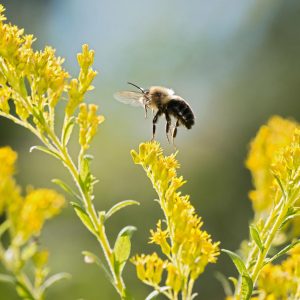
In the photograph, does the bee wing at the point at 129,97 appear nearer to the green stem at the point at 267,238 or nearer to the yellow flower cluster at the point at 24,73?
the yellow flower cluster at the point at 24,73

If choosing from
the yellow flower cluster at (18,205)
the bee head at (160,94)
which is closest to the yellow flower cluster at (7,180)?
the yellow flower cluster at (18,205)

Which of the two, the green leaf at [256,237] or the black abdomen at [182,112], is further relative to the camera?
the black abdomen at [182,112]

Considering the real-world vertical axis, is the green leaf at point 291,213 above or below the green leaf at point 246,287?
above

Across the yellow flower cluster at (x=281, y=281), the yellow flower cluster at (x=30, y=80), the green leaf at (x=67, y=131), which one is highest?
the yellow flower cluster at (x=30, y=80)

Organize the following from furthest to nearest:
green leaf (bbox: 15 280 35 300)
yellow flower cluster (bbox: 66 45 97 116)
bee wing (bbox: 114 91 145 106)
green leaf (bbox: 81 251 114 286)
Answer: bee wing (bbox: 114 91 145 106)
yellow flower cluster (bbox: 66 45 97 116)
green leaf (bbox: 81 251 114 286)
green leaf (bbox: 15 280 35 300)

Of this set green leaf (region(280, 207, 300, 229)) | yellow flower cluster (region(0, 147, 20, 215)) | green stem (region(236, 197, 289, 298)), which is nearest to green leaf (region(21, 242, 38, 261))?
yellow flower cluster (region(0, 147, 20, 215))

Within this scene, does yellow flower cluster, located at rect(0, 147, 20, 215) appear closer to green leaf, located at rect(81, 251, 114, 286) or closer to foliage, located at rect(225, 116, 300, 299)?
green leaf, located at rect(81, 251, 114, 286)

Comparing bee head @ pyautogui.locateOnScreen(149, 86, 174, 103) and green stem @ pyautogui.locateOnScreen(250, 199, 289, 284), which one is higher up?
bee head @ pyautogui.locateOnScreen(149, 86, 174, 103)

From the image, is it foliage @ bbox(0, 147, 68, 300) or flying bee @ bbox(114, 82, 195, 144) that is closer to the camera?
foliage @ bbox(0, 147, 68, 300)

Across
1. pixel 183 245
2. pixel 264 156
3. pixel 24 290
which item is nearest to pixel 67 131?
pixel 183 245
